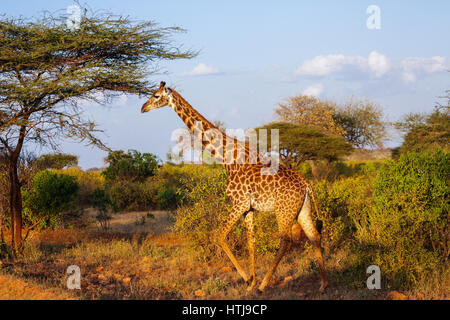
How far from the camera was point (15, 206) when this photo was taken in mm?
10180

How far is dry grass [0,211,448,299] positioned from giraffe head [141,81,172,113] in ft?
9.79

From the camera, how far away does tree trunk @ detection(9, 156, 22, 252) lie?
9.94 metres

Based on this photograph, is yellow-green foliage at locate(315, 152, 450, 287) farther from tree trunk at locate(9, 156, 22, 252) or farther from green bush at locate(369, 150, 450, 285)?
tree trunk at locate(9, 156, 22, 252)

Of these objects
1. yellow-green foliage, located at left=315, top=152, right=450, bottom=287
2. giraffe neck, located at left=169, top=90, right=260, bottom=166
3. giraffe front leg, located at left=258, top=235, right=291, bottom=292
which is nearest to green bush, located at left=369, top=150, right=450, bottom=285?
yellow-green foliage, located at left=315, top=152, right=450, bottom=287

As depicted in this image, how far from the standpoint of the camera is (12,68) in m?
9.87

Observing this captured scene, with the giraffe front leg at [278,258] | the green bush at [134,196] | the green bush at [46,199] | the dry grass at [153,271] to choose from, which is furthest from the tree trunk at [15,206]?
the green bush at [134,196]

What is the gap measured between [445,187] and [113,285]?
604cm

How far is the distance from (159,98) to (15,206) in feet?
14.2

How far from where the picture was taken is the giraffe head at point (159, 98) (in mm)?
8328

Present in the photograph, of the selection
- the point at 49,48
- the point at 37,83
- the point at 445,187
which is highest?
the point at 49,48

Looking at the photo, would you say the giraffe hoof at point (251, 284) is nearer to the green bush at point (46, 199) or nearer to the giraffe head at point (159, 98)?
the giraffe head at point (159, 98)

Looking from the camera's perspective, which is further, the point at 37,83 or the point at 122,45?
the point at 122,45
